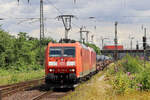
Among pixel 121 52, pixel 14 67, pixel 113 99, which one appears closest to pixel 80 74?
pixel 113 99

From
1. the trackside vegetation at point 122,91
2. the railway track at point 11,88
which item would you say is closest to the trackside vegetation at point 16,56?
the railway track at point 11,88

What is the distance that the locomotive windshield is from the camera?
19.7 metres

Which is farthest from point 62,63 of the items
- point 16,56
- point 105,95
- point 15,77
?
point 16,56

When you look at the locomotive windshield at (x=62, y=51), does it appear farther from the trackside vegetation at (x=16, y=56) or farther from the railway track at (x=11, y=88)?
the trackside vegetation at (x=16, y=56)

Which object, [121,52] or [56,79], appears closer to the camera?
[56,79]

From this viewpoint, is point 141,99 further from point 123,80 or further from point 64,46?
point 64,46

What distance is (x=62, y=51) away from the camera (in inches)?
781

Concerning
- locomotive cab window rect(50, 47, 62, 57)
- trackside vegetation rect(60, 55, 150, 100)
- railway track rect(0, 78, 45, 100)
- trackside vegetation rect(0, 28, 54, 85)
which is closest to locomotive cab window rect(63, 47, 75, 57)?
locomotive cab window rect(50, 47, 62, 57)

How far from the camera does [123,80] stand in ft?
49.5

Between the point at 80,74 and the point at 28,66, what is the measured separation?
26.8 metres

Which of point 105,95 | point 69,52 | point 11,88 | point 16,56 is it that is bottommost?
point 11,88

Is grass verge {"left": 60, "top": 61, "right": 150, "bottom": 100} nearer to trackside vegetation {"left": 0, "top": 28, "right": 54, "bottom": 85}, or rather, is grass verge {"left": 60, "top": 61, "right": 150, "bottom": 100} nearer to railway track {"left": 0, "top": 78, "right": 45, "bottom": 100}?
railway track {"left": 0, "top": 78, "right": 45, "bottom": 100}

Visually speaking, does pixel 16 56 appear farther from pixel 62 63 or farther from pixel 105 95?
pixel 105 95

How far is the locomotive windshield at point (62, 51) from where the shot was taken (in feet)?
64.6
